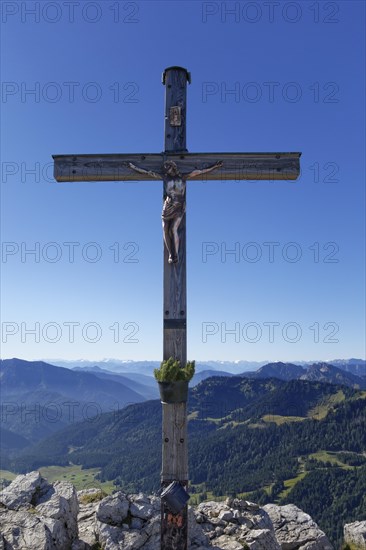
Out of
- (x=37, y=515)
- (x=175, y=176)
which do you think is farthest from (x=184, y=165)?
(x=37, y=515)

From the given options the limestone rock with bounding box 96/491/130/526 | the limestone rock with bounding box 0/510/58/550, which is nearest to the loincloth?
the limestone rock with bounding box 0/510/58/550

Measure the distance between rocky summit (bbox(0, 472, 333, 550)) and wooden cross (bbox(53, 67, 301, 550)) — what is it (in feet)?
9.04

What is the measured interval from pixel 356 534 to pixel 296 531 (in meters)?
2.04

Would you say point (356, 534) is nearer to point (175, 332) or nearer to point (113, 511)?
point (113, 511)

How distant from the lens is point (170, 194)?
356 inches

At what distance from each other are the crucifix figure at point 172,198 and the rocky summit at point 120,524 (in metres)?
6.98

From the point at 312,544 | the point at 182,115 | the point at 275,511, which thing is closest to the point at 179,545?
the point at 312,544

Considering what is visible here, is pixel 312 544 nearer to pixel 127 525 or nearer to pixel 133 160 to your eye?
pixel 127 525

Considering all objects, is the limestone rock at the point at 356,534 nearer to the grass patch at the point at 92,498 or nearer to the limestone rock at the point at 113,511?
the limestone rock at the point at 113,511

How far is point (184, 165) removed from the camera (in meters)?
9.30

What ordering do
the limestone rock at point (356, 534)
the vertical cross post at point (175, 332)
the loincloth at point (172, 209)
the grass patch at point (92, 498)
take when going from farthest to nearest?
the grass patch at point (92, 498)
the limestone rock at point (356, 534)
the loincloth at point (172, 209)
the vertical cross post at point (175, 332)

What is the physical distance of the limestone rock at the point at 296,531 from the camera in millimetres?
11680

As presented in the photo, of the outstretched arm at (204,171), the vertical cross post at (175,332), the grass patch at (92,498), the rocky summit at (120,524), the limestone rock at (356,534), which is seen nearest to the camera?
the vertical cross post at (175,332)

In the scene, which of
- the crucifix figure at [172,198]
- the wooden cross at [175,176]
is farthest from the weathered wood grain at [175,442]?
the crucifix figure at [172,198]
